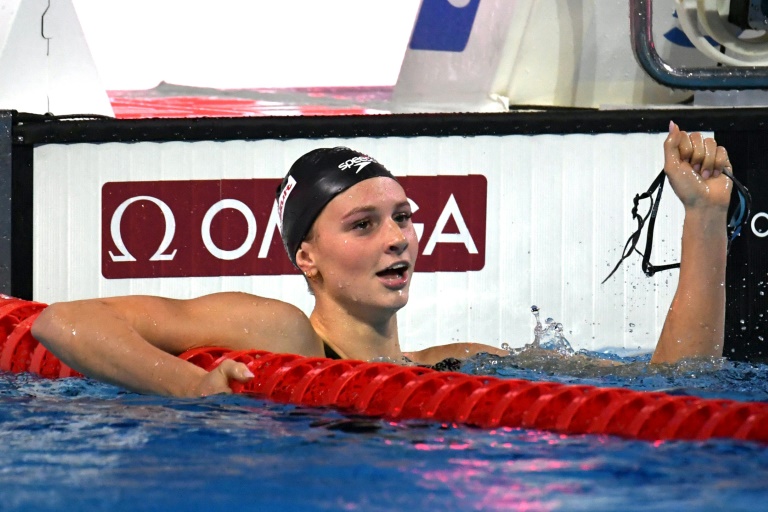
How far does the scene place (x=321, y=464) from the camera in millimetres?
1764

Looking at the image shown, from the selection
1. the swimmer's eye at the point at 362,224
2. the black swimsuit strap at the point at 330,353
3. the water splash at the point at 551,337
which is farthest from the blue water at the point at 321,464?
the water splash at the point at 551,337

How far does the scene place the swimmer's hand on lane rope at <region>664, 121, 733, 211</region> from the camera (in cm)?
242

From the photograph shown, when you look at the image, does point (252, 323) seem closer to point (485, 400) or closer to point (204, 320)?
point (204, 320)

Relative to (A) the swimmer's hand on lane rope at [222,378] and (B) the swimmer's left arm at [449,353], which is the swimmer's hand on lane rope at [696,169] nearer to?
(B) the swimmer's left arm at [449,353]

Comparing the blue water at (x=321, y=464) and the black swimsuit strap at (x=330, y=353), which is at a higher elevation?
the black swimsuit strap at (x=330, y=353)

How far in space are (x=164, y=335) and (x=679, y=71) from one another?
83.0 inches

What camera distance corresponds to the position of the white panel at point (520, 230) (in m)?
3.72

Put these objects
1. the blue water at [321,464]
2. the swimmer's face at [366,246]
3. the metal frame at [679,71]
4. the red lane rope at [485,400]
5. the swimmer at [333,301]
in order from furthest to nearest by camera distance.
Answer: the metal frame at [679,71] → the swimmer's face at [366,246] → the swimmer at [333,301] → the red lane rope at [485,400] → the blue water at [321,464]

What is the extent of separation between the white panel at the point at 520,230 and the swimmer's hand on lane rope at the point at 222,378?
168cm

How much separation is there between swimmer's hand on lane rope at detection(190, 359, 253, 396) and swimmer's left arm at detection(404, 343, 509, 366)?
811mm

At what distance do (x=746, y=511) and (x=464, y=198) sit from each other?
94.8 inches

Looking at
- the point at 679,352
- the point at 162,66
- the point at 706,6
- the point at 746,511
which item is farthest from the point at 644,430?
the point at 162,66

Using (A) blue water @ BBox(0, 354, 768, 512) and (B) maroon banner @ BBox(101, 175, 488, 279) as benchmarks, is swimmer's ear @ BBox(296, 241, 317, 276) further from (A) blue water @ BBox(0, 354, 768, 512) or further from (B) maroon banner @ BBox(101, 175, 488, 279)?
(B) maroon banner @ BBox(101, 175, 488, 279)

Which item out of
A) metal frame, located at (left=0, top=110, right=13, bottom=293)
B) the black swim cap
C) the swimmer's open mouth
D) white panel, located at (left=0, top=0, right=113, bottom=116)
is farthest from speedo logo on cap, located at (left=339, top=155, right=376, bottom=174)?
white panel, located at (left=0, top=0, right=113, bottom=116)
